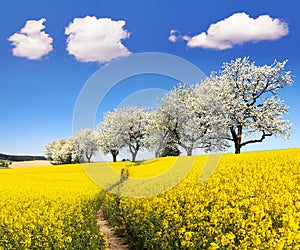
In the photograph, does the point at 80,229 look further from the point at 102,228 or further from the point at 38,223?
the point at 102,228

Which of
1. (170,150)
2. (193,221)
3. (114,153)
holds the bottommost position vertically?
(193,221)

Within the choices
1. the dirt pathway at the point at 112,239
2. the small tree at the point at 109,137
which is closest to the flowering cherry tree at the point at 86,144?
the small tree at the point at 109,137

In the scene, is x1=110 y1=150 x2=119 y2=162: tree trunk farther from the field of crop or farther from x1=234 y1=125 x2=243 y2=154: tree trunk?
the field of crop

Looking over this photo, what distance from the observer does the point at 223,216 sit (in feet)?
30.3

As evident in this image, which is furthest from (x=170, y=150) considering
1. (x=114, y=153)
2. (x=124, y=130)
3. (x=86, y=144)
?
(x=86, y=144)

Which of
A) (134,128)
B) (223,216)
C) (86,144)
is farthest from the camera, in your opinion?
(86,144)

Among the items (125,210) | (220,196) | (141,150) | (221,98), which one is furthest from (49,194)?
(141,150)

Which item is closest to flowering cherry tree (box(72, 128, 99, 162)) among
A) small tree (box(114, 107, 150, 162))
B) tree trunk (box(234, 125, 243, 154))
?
small tree (box(114, 107, 150, 162))

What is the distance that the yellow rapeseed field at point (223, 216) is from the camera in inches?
279

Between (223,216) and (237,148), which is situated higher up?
(237,148)

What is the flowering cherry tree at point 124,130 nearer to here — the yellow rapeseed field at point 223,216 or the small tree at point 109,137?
the small tree at point 109,137

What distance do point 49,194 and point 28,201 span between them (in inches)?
95.0

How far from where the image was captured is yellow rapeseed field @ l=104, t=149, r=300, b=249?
709cm

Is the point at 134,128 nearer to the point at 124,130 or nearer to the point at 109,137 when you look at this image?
the point at 124,130
